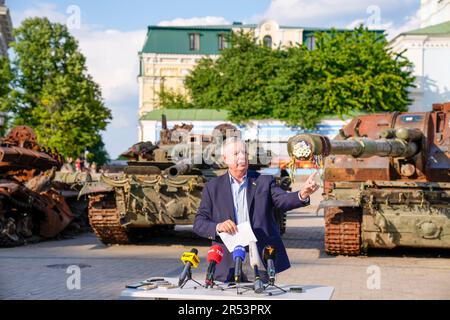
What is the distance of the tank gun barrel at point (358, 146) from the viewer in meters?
6.70

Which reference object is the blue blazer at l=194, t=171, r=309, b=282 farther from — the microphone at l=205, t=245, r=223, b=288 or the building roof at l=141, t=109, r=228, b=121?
the building roof at l=141, t=109, r=228, b=121

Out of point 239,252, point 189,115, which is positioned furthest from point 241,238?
point 189,115

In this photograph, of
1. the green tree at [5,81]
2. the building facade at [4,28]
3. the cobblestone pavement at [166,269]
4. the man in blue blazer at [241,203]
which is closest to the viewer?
the man in blue blazer at [241,203]

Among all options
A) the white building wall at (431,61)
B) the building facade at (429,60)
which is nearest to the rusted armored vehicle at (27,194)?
the building facade at (429,60)

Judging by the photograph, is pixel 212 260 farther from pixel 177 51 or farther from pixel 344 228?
pixel 177 51

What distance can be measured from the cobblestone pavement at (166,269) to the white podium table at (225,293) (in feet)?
11.7

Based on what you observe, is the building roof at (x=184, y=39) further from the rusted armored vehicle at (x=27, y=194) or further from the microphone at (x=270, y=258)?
the microphone at (x=270, y=258)

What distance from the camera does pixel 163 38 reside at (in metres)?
59.1

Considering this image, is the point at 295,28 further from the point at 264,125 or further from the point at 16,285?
the point at 16,285

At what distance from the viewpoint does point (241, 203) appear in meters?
5.48

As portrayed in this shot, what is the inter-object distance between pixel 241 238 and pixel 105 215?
8.40 meters
